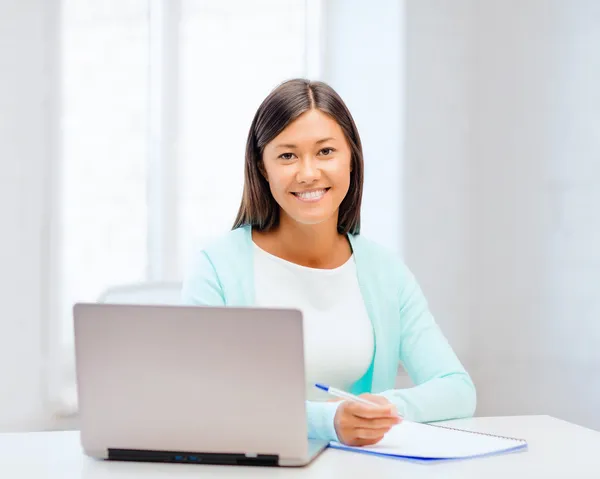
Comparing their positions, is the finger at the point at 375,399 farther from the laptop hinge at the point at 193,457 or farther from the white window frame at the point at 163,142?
the white window frame at the point at 163,142

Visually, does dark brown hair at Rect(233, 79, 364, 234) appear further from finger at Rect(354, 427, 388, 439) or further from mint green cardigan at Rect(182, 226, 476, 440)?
finger at Rect(354, 427, 388, 439)

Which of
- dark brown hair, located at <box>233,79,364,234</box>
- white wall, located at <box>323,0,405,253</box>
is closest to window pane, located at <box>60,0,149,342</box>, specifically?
white wall, located at <box>323,0,405,253</box>

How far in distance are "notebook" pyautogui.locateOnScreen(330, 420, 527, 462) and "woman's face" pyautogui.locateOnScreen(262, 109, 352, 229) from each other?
583mm

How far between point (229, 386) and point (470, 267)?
2237mm

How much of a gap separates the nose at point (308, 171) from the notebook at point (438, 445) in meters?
0.60

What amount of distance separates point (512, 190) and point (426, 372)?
146 cm

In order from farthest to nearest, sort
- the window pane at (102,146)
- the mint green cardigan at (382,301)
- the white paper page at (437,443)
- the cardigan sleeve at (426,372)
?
the window pane at (102,146) → the mint green cardigan at (382,301) → the cardigan sleeve at (426,372) → the white paper page at (437,443)

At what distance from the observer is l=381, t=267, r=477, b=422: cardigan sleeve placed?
1563 millimetres

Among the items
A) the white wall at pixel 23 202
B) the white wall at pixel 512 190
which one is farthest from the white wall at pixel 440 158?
the white wall at pixel 23 202

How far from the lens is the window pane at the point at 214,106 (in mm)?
3211

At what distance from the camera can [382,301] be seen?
192 centimetres

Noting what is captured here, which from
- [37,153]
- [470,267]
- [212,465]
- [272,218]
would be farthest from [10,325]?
[212,465]

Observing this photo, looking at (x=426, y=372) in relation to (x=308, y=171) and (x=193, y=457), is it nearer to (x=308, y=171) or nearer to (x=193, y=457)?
(x=308, y=171)

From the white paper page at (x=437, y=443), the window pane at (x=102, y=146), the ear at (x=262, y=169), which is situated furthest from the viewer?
the window pane at (x=102, y=146)
